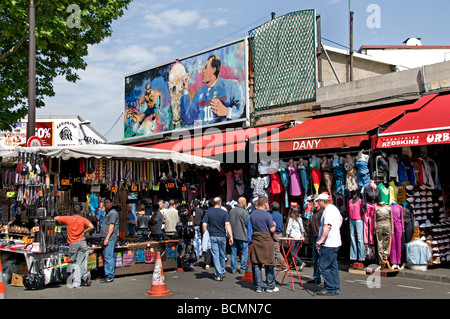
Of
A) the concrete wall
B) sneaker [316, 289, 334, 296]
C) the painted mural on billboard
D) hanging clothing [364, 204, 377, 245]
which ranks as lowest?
sneaker [316, 289, 334, 296]

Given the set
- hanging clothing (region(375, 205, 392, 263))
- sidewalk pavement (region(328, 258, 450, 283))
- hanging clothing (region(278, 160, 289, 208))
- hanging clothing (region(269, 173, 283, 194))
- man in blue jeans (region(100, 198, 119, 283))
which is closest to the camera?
man in blue jeans (region(100, 198, 119, 283))

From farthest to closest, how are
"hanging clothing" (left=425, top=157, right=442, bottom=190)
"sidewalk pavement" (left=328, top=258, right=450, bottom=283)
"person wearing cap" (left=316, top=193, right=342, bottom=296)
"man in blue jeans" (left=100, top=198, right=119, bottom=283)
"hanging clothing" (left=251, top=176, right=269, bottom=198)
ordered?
"hanging clothing" (left=251, top=176, right=269, bottom=198)
"hanging clothing" (left=425, top=157, right=442, bottom=190)
"sidewalk pavement" (left=328, top=258, right=450, bottom=283)
"man in blue jeans" (left=100, top=198, right=119, bottom=283)
"person wearing cap" (left=316, top=193, right=342, bottom=296)

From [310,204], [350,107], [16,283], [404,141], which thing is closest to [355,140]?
Result: [404,141]

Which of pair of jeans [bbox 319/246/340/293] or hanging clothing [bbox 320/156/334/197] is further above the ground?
hanging clothing [bbox 320/156/334/197]

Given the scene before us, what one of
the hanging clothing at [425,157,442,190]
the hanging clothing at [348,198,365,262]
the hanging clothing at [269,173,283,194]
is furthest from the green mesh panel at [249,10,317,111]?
the hanging clothing at [348,198,365,262]

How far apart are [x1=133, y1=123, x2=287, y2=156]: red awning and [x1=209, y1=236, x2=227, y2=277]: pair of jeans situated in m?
4.19

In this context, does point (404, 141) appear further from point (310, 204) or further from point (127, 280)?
point (127, 280)

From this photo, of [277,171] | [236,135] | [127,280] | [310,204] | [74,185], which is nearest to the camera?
[127,280]

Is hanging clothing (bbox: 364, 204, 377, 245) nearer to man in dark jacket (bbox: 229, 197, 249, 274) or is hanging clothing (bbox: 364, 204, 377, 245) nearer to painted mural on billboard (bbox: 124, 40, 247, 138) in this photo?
man in dark jacket (bbox: 229, 197, 249, 274)

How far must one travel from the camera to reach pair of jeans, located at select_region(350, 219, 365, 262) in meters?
10.9

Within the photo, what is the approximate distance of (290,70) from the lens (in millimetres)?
16016

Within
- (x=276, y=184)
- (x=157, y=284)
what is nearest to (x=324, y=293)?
(x=157, y=284)

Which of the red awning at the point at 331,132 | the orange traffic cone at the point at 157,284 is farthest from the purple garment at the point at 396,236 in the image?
the orange traffic cone at the point at 157,284
